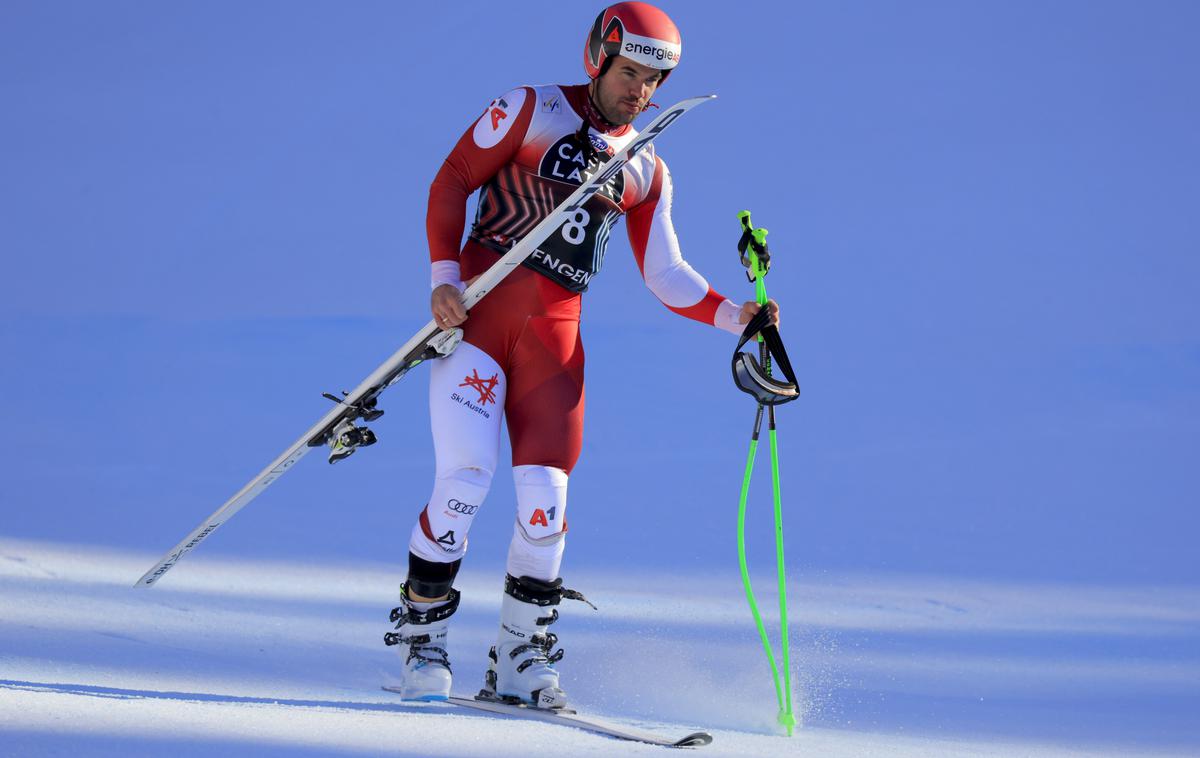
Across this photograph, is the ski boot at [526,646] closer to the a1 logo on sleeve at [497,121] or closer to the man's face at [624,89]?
the a1 logo on sleeve at [497,121]

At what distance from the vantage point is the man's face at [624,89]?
428 cm

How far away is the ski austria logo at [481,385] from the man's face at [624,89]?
860 mm

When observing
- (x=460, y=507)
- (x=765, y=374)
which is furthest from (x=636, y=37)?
(x=460, y=507)

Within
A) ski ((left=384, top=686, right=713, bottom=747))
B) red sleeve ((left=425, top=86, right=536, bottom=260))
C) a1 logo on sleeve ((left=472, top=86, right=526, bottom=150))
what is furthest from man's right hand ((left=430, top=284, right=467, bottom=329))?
ski ((left=384, top=686, right=713, bottom=747))

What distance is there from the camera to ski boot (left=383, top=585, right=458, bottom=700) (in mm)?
4234

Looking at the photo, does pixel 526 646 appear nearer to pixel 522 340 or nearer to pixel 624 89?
pixel 522 340

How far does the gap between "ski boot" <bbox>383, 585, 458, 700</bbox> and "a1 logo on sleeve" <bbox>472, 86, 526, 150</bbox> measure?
4.26 ft

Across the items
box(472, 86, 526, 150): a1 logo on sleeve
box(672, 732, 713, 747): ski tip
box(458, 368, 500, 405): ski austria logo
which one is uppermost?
box(472, 86, 526, 150): a1 logo on sleeve

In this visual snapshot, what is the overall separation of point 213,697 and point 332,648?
1.05 m

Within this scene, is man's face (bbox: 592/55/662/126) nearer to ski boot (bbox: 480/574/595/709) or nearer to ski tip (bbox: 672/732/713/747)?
ski boot (bbox: 480/574/595/709)

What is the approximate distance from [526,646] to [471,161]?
140 cm

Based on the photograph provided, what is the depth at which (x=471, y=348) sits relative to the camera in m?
4.24

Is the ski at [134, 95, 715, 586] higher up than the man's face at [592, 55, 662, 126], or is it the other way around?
the man's face at [592, 55, 662, 126]

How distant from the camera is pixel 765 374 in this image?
13.8 feet
